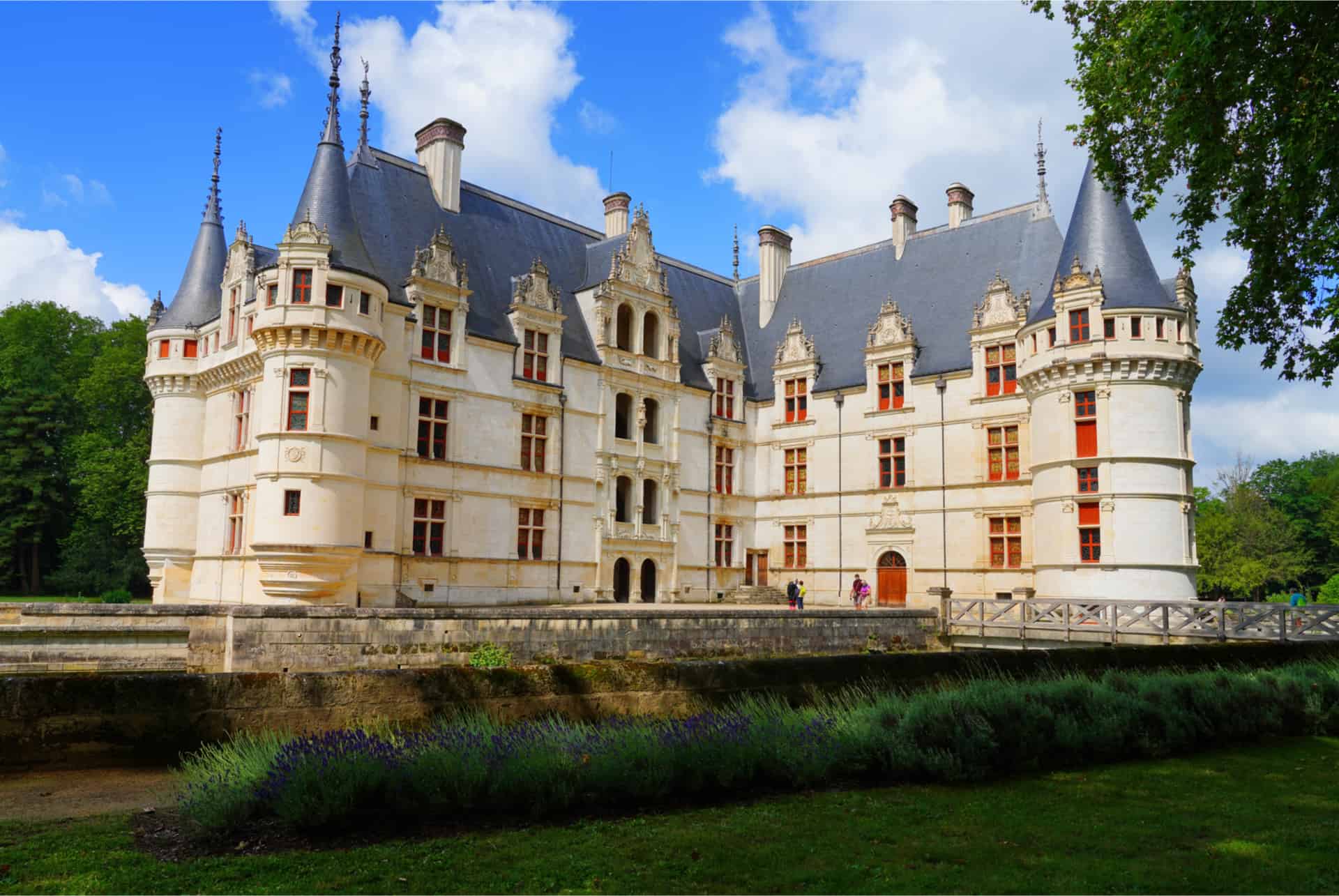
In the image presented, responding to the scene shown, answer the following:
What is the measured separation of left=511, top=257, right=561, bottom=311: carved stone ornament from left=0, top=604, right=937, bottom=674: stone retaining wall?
39.5 feet

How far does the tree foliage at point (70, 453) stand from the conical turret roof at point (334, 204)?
803 inches

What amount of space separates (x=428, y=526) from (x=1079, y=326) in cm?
1852

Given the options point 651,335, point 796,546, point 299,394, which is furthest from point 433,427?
point 796,546

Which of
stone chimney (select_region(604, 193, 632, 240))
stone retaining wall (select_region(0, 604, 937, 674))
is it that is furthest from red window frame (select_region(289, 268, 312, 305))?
stone chimney (select_region(604, 193, 632, 240))

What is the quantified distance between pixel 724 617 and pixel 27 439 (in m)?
34.6

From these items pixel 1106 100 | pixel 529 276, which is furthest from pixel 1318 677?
pixel 529 276

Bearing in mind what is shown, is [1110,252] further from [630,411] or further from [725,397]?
[630,411]

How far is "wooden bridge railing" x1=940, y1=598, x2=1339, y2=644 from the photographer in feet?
60.9

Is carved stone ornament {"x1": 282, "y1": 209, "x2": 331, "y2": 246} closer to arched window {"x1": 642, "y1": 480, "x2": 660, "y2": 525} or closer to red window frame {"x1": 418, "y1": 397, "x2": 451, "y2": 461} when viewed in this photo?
red window frame {"x1": 418, "y1": 397, "x2": 451, "y2": 461}

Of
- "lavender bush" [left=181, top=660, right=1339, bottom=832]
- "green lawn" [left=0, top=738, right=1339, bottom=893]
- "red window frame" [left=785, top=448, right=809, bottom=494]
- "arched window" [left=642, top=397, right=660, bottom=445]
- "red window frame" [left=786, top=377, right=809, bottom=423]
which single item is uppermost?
"red window frame" [left=786, top=377, right=809, bottom=423]

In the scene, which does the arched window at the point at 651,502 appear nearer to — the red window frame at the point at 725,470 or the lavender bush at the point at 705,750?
the red window frame at the point at 725,470

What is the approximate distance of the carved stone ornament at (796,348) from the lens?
1318 inches

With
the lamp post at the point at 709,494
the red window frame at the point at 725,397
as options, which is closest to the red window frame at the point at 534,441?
the lamp post at the point at 709,494

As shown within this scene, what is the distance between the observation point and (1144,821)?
21.3ft
